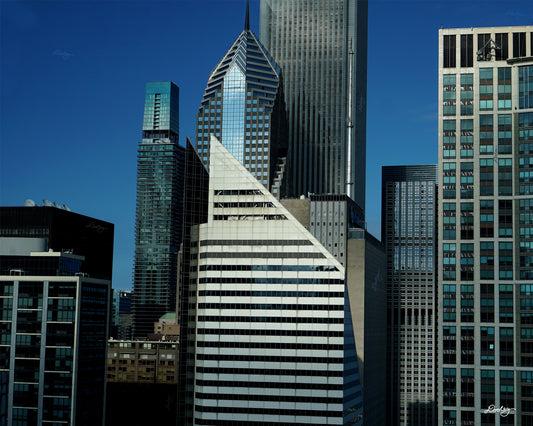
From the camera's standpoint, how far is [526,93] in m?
190

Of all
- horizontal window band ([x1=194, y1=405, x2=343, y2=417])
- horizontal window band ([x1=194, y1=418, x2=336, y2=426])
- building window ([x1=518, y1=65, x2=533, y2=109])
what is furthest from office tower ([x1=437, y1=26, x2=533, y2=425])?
horizontal window band ([x1=194, y1=418, x2=336, y2=426])

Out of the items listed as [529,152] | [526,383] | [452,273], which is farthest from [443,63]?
[526,383]

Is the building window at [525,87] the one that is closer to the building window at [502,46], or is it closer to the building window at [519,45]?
the building window at [519,45]

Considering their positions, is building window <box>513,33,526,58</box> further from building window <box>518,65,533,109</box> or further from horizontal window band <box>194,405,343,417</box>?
horizontal window band <box>194,405,343,417</box>

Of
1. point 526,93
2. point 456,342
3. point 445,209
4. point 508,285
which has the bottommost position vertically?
point 456,342

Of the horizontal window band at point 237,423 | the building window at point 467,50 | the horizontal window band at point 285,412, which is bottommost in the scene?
the horizontal window band at point 237,423

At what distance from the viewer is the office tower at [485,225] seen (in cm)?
18050

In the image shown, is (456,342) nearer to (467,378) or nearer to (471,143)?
(467,378)

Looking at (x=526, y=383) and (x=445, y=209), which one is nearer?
(x=526, y=383)

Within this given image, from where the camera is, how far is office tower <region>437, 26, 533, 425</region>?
592 ft

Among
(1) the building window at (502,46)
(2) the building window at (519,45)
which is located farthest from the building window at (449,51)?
(2) the building window at (519,45)

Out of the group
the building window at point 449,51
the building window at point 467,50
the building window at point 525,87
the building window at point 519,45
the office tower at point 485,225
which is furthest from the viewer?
the building window at point 449,51

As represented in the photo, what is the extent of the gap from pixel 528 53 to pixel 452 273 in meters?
57.9

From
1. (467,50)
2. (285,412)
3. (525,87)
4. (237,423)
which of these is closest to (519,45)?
(525,87)
